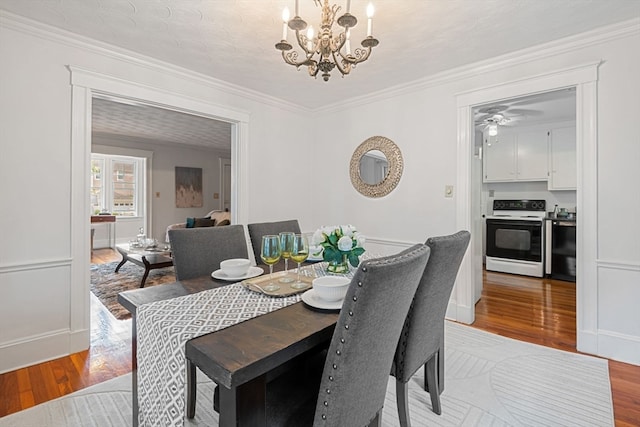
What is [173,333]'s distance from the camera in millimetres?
1037

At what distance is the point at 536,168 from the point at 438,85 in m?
2.85

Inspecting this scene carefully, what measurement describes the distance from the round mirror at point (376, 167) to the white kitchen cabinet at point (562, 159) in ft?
9.63

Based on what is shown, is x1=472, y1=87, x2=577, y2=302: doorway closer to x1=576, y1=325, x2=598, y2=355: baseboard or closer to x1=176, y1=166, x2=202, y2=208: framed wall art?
x1=576, y1=325, x2=598, y2=355: baseboard

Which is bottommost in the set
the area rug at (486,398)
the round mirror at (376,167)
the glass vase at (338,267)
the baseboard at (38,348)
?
the area rug at (486,398)

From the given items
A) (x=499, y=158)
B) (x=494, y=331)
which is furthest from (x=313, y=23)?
(x=499, y=158)

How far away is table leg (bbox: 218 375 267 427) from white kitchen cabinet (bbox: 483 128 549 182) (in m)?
5.32

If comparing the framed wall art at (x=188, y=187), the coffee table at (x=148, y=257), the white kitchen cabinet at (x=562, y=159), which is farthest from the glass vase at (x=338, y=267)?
the framed wall art at (x=188, y=187)

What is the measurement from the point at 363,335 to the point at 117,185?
780 cm

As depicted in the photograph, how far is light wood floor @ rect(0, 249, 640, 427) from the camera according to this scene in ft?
6.11

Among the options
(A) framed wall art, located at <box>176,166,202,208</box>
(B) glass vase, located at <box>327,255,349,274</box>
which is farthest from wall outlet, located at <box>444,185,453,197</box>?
(A) framed wall art, located at <box>176,166,202,208</box>

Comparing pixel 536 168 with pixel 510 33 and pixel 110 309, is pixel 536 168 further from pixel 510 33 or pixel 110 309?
pixel 110 309

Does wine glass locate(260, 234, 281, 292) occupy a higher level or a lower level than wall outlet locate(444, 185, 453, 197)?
lower

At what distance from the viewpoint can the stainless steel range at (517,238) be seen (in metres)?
4.58

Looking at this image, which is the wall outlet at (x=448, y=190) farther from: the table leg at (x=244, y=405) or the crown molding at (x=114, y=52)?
the table leg at (x=244, y=405)
